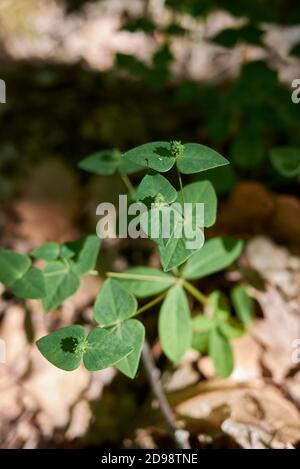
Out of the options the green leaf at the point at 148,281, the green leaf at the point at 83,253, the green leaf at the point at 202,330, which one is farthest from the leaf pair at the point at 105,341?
the green leaf at the point at 202,330

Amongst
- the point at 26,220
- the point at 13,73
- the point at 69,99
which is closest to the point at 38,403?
the point at 26,220

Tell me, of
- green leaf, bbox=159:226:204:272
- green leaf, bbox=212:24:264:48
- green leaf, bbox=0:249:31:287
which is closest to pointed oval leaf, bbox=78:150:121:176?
green leaf, bbox=0:249:31:287

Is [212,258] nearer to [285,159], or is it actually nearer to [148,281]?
[148,281]

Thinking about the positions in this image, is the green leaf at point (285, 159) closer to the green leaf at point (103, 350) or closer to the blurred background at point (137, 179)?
the blurred background at point (137, 179)

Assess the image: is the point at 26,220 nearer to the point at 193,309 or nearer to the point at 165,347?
the point at 193,309

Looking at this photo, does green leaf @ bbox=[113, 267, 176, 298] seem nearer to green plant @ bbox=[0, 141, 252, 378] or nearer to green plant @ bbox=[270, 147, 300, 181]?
green plant @ bbox=[0, 141, 252, 378]

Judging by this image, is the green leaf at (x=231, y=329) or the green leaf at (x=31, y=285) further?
the green leaf at (x=231, y=329)
